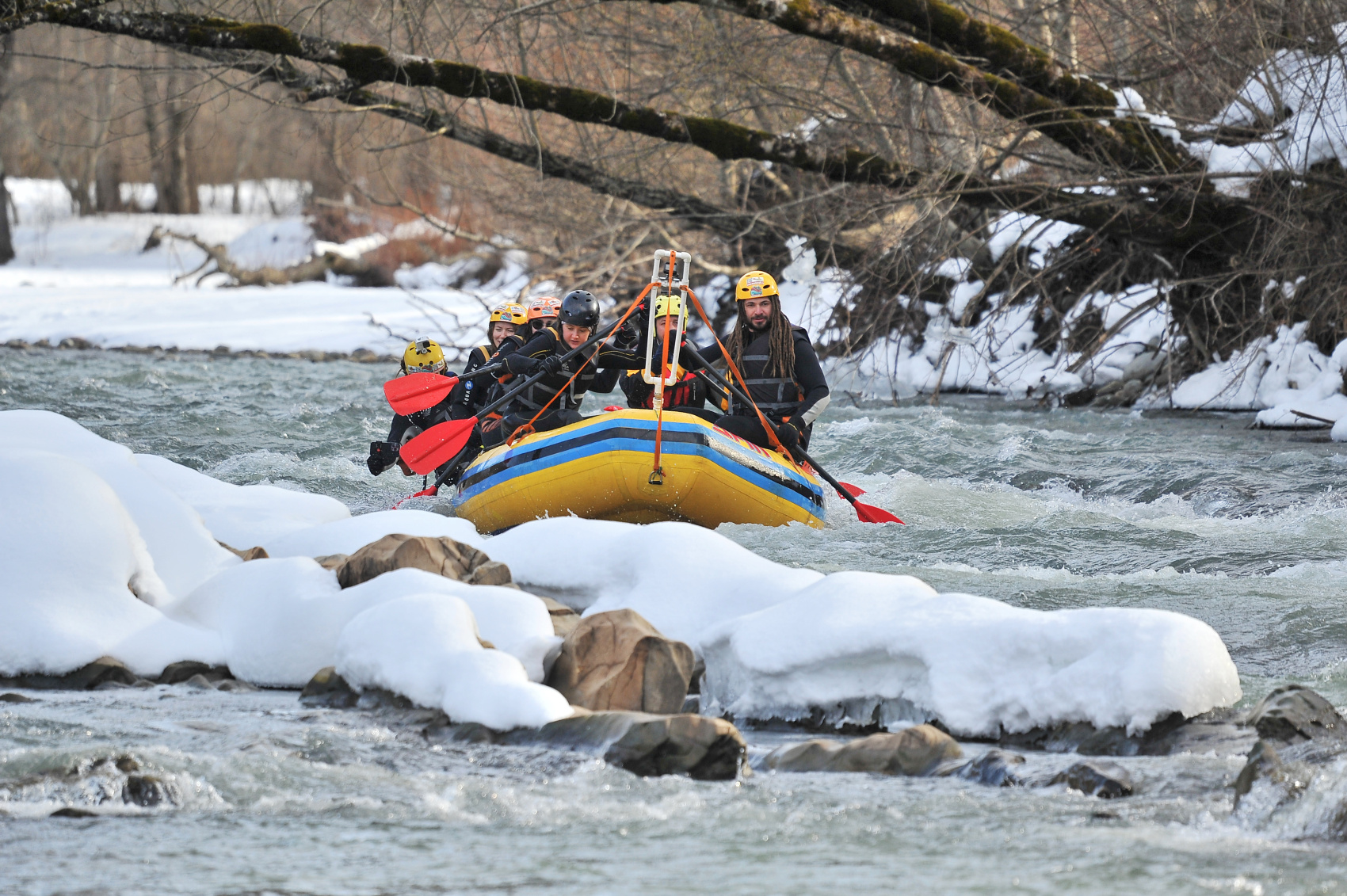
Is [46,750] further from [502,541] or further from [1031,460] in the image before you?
[1031,460]

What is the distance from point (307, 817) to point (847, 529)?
4.74m

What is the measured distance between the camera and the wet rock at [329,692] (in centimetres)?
423

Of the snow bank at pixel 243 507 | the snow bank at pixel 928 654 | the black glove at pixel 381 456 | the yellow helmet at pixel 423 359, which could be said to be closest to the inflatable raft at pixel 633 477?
the snow bank at pixel 243 507

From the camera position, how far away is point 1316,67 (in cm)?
916

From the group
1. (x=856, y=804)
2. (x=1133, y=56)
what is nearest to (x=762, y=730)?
Result: (x=856, y=804)

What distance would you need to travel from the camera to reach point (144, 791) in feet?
11.0

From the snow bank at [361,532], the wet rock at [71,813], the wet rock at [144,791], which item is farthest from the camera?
the snow bank at [361,532]

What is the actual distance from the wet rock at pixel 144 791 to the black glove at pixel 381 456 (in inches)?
219

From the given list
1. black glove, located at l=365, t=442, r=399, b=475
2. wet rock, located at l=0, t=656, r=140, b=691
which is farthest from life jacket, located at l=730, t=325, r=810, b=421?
wet rock, located at l=0, t=656, r=140, b=691

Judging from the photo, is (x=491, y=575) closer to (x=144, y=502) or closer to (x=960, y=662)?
(x=144, y=502)

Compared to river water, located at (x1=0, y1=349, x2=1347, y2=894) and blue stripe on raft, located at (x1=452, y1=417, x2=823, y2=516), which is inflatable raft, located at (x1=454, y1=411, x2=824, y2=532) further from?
river water, located at (x1=0, y1=349, x2=1347, y2=894)

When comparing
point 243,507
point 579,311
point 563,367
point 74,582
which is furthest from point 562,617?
point 563,367

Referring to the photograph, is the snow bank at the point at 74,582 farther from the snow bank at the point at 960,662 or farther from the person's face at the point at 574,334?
the person's face at the point at 574,334

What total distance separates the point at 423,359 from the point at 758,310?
8.12 feet
